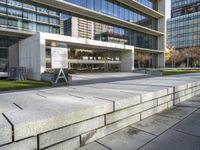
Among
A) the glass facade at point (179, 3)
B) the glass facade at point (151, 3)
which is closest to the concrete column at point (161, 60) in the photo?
the glass facade at point (151, 3)

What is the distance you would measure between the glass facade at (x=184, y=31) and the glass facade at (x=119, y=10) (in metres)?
42.2

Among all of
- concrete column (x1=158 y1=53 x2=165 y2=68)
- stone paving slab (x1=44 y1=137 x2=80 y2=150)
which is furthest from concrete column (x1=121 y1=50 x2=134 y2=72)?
stone paving slab (x1=44 y1=137 x2=80 y2=150)

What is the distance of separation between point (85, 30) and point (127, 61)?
8.56 m

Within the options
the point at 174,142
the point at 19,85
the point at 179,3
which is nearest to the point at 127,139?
the point at 174,142

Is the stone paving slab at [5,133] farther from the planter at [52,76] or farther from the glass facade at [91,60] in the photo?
the glass facade at [91,60]

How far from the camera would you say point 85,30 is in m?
26.9

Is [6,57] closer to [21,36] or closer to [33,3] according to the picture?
[21,36]

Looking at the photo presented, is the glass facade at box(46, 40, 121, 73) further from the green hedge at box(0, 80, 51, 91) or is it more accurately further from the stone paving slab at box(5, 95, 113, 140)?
the stone paving slab at box(5, 95, 113, 140)

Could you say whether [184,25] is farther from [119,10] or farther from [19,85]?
[19,85]

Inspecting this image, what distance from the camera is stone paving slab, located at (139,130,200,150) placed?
293 cm

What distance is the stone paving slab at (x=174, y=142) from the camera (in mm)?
2925

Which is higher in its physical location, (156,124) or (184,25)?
(184,25)

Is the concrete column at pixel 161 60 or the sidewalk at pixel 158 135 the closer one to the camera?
the sidewalk at pixel 158 135

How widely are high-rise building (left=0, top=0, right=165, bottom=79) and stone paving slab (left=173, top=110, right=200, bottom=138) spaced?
9.98m
